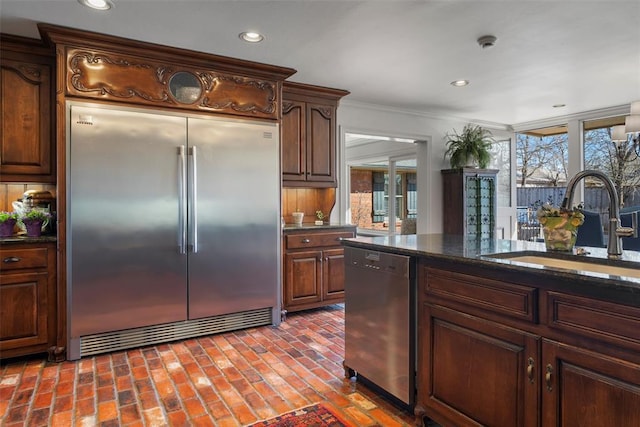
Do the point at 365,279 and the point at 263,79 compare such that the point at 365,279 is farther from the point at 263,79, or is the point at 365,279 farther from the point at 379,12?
the point at 263,79

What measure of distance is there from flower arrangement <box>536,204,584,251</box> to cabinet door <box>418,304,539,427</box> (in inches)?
25.0

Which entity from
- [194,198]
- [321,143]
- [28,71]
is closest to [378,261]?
[194,198]

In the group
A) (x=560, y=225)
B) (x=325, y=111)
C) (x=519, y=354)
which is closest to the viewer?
(x=519, y=354)

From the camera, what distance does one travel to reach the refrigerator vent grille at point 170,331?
2998 millimetres

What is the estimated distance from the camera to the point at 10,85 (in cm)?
299

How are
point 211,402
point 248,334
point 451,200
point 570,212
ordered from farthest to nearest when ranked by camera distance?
1. point 451,200
2. point 248,334
3. point 211,402
4. point 570,212

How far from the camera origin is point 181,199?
10.5ft

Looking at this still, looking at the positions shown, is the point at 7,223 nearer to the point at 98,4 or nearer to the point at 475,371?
the point at 98,4

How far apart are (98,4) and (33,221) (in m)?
1.64

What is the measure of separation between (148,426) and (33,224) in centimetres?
186

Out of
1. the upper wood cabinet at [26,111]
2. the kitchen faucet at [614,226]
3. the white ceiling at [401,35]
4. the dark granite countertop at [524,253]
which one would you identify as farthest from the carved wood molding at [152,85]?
the kitchen faucet at [614,226]

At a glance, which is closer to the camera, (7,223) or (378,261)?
(378,261)

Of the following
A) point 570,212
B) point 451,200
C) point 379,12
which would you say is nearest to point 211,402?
point 570,212

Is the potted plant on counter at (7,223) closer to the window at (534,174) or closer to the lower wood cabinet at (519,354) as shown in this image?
the lower wood cabinet at (519,354)
